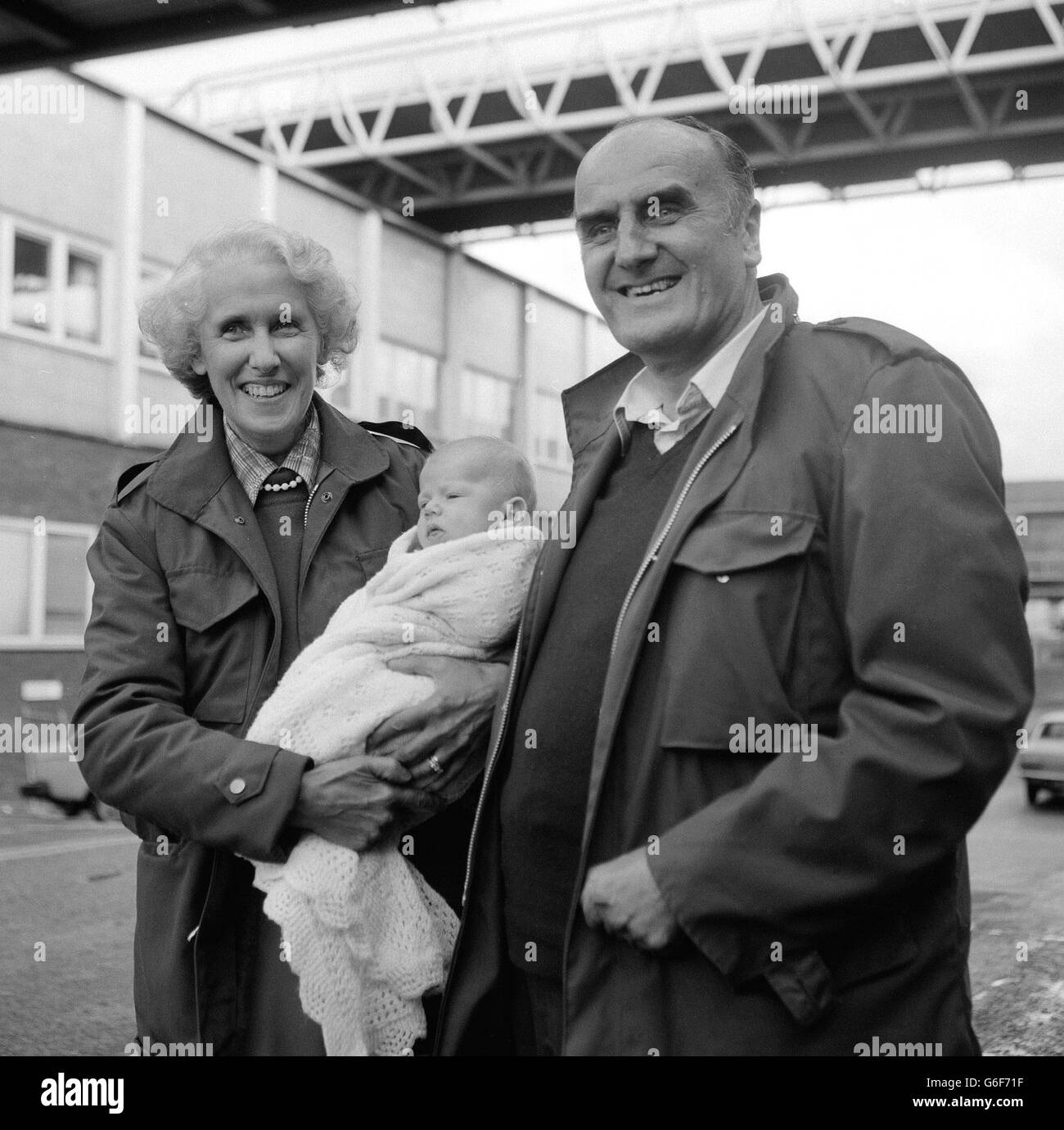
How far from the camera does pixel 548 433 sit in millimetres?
18641

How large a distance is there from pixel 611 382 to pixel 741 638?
26.3 inches

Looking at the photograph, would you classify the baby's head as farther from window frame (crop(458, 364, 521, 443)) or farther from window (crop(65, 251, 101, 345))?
window frame (crop(458, 364, 521, 443))

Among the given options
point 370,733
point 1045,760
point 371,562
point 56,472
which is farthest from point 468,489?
point 1045,760

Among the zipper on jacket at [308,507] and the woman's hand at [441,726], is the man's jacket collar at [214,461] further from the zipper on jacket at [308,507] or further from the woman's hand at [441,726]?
the woman's hand at [441,726]

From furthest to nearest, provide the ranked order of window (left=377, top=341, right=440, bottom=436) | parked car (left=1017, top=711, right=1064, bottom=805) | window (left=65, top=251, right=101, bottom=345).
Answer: window (left=377, top=341, right=440, bottom=436), parked car (left=1017, top=711, right=1064, bottom=805), window (left=65, top=251, right=101, bottom=345)

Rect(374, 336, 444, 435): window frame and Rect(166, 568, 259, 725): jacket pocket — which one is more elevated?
Rect(374, 336, 444, 435): window frame

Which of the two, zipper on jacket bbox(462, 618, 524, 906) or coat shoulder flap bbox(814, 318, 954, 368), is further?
zipper on jacket bbox(462, 618, 524, 906)

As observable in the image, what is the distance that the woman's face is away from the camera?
227cm

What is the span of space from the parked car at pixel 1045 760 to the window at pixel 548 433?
695cm

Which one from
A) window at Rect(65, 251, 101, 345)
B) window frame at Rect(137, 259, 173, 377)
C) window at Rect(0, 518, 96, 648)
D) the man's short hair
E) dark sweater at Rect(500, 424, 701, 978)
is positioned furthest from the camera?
Result: window frame at Rect(137, 259, 173, 377)

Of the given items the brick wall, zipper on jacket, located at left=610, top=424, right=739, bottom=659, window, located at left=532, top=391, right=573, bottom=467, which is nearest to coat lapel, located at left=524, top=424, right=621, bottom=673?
zipper on jacket, located at left=610, top=424, right=739, bottom=659
